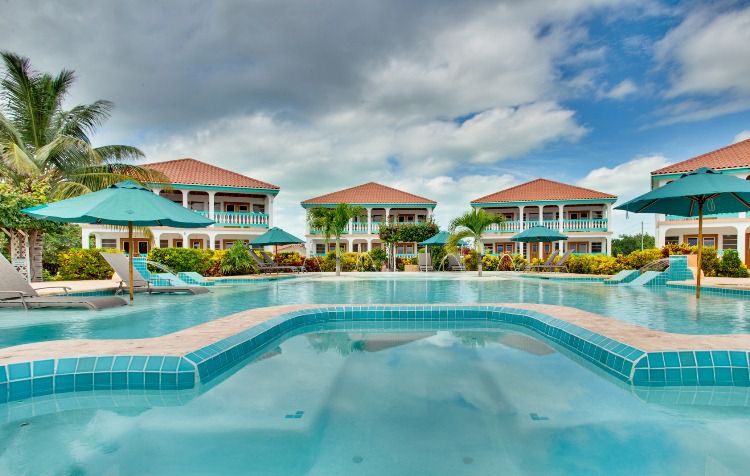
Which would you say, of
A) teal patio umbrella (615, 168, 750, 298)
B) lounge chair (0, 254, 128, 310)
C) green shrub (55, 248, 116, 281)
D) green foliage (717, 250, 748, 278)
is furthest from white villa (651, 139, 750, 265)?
green shrub (55, 248, 116, 281)

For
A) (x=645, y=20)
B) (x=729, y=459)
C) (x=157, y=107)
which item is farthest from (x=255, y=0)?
(x=729, y=459)

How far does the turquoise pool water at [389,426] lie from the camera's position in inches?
94.5

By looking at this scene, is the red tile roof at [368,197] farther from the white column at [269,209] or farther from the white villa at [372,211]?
the white column at [269,209]

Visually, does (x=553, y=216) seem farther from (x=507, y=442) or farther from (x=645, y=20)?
(x=507, y=442)

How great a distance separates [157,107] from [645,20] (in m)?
18.4

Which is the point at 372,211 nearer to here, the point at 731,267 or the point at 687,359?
the point at 731,267

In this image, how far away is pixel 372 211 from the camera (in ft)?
112

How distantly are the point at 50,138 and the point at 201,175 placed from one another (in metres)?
11.4

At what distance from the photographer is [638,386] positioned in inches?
146

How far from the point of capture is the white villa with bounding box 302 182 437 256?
30.9 meters

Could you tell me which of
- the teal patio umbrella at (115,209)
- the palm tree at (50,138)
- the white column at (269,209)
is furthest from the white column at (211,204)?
the teal patio umbrella at (115,209)

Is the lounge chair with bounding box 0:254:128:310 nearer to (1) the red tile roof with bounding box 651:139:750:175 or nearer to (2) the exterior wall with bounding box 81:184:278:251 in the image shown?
(2) the exterior wall with bounding box 81:184:278:251

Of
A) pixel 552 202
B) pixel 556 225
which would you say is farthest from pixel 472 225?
pixel 552 202

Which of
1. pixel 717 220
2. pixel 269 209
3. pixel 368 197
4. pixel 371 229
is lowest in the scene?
pixel 371 229
